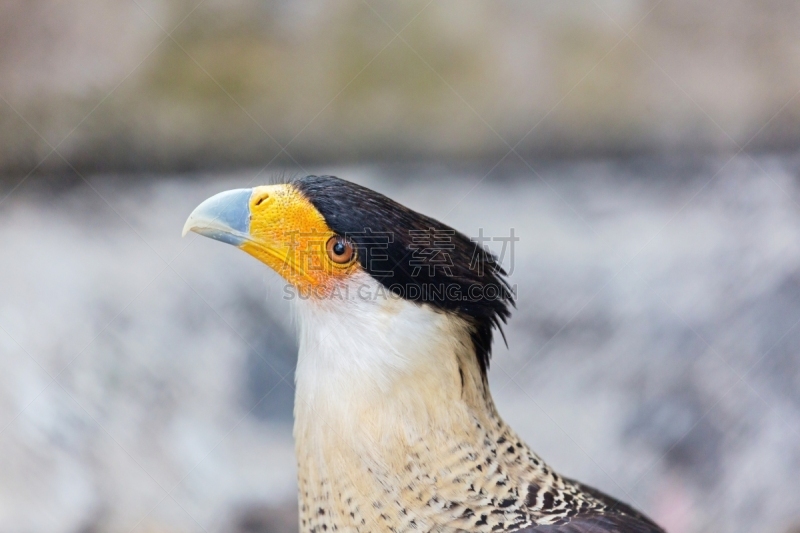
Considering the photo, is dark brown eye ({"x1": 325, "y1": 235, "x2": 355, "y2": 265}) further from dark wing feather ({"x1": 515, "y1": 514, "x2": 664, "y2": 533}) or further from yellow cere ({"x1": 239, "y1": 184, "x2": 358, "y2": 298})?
dark wing feather ({"x1": 515, "y1": 514, "x2": 664, "y2": 533})

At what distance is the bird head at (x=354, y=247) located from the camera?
1.23 metres

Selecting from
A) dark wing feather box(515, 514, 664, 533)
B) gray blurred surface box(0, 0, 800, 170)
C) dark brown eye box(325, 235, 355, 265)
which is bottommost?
dark wing feather box(515, 514, 664, 533)

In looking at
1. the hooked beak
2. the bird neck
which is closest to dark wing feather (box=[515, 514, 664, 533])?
the bird neck

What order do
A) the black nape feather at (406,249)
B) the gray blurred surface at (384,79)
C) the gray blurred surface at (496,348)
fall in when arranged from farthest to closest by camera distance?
the gray blurred surface at (384,79) → the gray blurred surface at (496,348) → the black nape feather at (406,249)

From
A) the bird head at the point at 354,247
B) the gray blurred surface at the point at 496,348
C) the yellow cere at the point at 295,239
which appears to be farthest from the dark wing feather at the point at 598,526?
the gray blurred surface at the point at 496,348

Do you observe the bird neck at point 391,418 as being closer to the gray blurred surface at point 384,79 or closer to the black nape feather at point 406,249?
the black nape feather at point 406,249

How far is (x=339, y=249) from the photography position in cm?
127

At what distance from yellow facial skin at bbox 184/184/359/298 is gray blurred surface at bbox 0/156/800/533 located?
105 cm

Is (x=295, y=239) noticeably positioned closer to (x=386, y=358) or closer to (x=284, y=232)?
(x=284, y=232)

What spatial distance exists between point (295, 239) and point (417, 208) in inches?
62.3

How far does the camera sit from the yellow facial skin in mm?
1281

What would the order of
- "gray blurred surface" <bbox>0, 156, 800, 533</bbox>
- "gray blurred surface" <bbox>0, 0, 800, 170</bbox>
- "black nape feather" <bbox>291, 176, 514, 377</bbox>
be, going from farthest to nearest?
"gray blurred surface" <bbox>0, 0, 800, 170</bbox>
"gray blurred surface" <bbox>0, 156, 800, 533</bbox>
"black nape feather" <bbox>291, 176, 514, 377</bbox>

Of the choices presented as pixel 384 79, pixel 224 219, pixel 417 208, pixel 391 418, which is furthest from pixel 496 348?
pixel 224 219

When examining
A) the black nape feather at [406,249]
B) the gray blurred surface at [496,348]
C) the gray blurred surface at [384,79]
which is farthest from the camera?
the gray blurred surface at [384,79]
